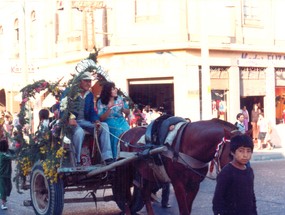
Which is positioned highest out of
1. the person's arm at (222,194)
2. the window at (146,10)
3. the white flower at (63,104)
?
the window at (146,10)

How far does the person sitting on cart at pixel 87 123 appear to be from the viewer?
28.1 feet

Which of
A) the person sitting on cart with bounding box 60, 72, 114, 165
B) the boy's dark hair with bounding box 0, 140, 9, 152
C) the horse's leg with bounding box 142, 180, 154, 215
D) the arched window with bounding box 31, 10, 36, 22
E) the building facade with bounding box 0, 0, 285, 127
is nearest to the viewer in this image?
the horse's leg with bounding box 142, 180, 154, 215

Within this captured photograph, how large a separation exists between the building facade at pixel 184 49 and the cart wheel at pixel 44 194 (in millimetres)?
12630

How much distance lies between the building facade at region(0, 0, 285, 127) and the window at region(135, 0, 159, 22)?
43 mm

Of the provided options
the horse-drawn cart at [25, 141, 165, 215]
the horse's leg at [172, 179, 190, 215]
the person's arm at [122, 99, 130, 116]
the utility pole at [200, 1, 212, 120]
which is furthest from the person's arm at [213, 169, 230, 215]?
the utility pole at [200, 1, 212, 120]

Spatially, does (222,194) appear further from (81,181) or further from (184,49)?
(184,49)

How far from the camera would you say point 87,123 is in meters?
8.76

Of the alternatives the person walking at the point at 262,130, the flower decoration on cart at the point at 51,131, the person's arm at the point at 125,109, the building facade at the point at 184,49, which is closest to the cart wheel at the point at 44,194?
the flower decoration on cart at the point at 51,131

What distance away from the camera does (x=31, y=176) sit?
9.17 metres

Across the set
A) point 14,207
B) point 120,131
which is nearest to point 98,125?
point 120,131

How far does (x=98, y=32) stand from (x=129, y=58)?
5.67 ft

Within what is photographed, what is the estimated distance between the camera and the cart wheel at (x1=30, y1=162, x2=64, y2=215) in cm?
839

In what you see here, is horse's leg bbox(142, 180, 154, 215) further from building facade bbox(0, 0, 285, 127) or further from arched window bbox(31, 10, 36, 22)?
arched window bbox(31, 10, 36, 22)

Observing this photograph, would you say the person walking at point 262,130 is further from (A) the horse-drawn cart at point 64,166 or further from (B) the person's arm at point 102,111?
(B) the person's arm at point 102,111
